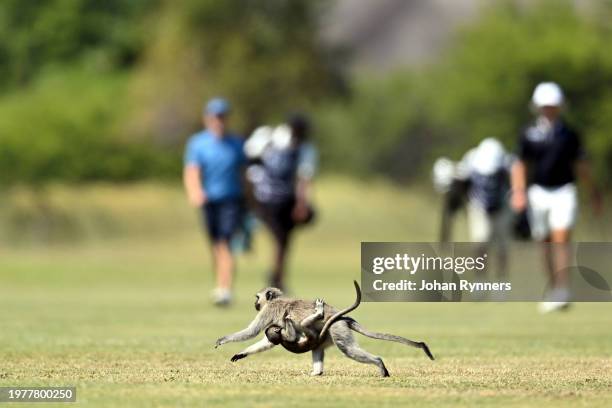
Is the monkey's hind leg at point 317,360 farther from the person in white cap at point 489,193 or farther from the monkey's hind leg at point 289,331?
the person in white cap at point 489,193

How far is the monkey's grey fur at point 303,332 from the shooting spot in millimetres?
9859

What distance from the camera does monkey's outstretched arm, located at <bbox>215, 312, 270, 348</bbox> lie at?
32.3 feet

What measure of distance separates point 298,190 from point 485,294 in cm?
1087

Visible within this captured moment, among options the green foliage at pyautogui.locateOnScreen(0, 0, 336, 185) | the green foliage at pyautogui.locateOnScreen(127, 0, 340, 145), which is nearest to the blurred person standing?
the green foliage at pyautogui.locateOnScreen(0, 0, 336, 185)

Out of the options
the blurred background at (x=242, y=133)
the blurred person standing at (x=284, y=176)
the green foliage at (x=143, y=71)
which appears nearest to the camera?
the blurred background at (x=242, y=133)

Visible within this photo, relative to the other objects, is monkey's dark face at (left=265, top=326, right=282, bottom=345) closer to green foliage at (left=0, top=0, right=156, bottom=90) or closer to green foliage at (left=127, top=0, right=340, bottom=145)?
green foliage at (left=127, top=0, right=340, bottom=145)

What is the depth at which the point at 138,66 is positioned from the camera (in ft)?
351

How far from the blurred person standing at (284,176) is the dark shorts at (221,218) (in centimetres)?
91

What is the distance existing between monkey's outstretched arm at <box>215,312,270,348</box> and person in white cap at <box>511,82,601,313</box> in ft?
30.8

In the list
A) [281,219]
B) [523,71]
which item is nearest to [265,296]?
[281,219]

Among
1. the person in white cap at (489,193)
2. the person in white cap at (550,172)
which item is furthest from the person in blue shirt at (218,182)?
the person in white cap at (489,193)

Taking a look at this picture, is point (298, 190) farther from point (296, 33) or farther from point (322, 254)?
point (296, 33)

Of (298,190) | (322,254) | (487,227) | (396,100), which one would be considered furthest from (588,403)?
(396,100)

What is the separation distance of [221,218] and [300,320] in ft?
36.1
